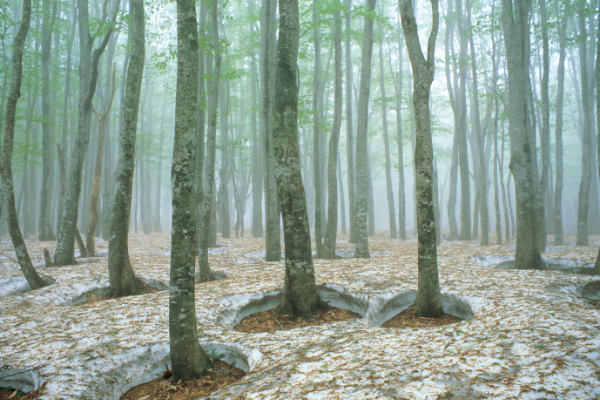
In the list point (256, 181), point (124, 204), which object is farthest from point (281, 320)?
point (256, 181)

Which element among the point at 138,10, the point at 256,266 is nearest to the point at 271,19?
the point at 138,10

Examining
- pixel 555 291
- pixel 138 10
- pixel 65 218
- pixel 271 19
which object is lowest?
pixel 555 291

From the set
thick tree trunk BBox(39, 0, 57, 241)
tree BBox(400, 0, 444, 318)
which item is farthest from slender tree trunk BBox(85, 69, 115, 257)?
thick tree trunk BBox(39, 0, 57, 241)

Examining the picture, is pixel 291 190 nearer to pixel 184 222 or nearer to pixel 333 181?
pixel 184 222

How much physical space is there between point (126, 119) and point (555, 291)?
7.64 m

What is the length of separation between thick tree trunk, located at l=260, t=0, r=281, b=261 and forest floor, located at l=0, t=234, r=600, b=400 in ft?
10.6

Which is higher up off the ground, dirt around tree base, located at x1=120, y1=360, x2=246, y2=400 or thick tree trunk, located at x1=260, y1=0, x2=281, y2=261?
thick tree trunk, located at x1=260, y1=0, x2=281, y2=261

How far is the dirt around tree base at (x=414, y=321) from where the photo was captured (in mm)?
4492

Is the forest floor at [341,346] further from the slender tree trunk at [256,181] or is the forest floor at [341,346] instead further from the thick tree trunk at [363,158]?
the slender tree trunk at [256,181]

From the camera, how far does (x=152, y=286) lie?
6.88 m

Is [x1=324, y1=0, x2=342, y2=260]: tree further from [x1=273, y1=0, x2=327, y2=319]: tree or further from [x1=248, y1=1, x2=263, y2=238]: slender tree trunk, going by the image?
[x1=248, y1=1, x2=263, y2=238]: slender tree trunk

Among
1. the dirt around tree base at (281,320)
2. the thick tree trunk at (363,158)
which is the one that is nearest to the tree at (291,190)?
the dirt around tree base at (281,320)

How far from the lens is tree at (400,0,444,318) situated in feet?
14.9

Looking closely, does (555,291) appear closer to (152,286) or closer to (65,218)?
(152,286)
